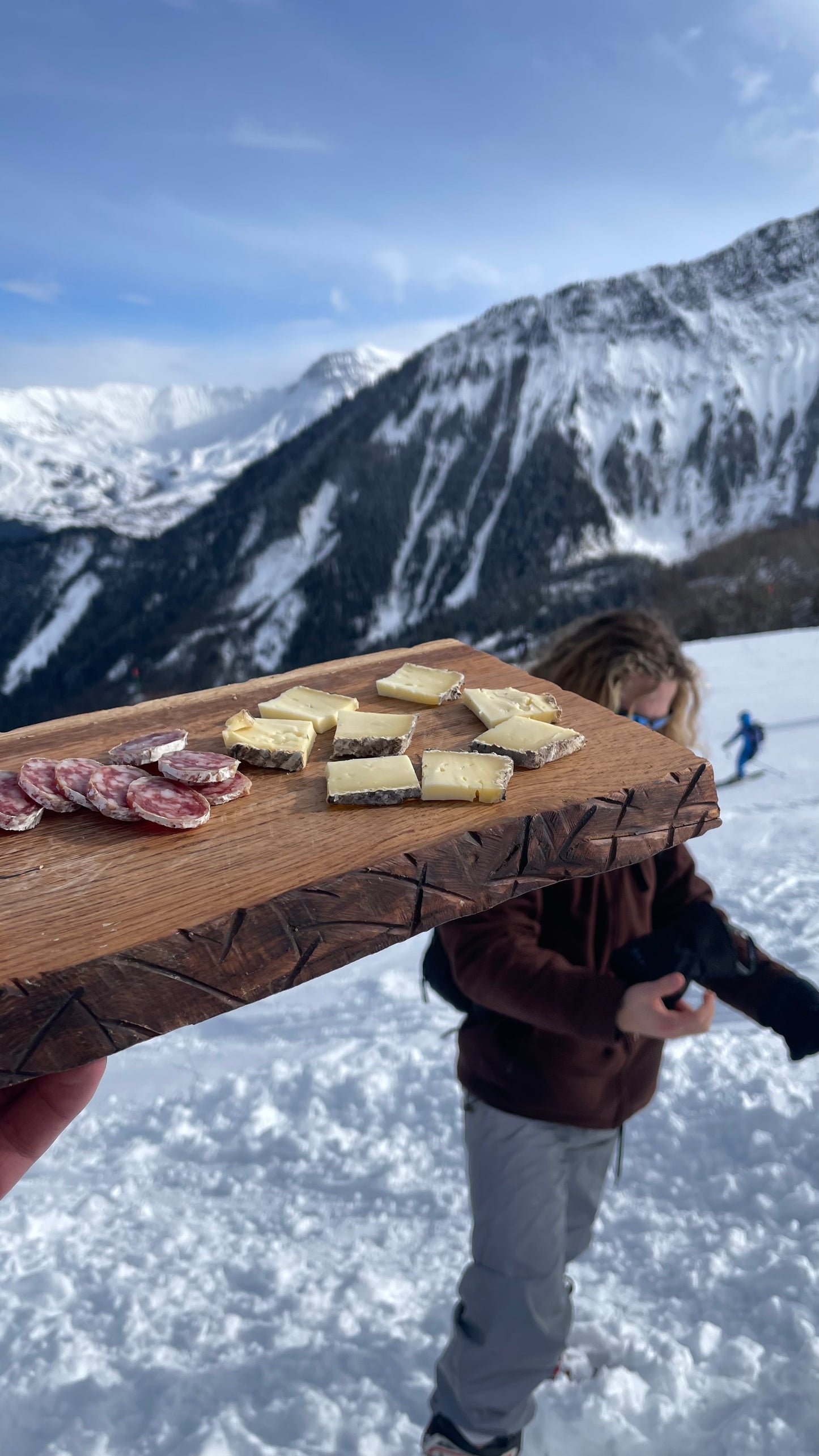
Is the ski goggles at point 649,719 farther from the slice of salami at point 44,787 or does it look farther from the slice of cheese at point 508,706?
the slice of salami at point 44,787

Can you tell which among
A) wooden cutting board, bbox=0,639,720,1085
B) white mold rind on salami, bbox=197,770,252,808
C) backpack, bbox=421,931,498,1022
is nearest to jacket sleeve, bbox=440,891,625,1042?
backpack, bbox=421,931,498,1022

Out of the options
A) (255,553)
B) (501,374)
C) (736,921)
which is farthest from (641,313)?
(736,921)

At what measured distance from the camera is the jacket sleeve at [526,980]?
1.87 meters

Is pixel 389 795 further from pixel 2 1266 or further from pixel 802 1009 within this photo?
pixel 2 1266

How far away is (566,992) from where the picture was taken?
1872mm

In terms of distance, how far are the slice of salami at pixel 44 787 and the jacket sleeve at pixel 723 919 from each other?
4.94 ft

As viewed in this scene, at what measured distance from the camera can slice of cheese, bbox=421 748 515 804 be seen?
4.68 feet

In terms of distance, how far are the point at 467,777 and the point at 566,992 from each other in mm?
731

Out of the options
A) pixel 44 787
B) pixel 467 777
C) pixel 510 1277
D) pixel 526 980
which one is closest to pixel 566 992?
pixel 526 980

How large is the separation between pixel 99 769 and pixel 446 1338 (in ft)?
7.86

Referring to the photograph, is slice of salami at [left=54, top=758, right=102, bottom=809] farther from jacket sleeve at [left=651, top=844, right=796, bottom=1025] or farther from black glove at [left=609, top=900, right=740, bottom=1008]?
jacket sleeve at [left=651, top=844, right=796, bottom=1025]

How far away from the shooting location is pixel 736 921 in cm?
534

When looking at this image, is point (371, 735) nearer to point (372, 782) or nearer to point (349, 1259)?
point (372, 782)

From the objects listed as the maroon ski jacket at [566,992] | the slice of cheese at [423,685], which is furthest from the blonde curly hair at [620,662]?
the slice of cheese at [423,685]
